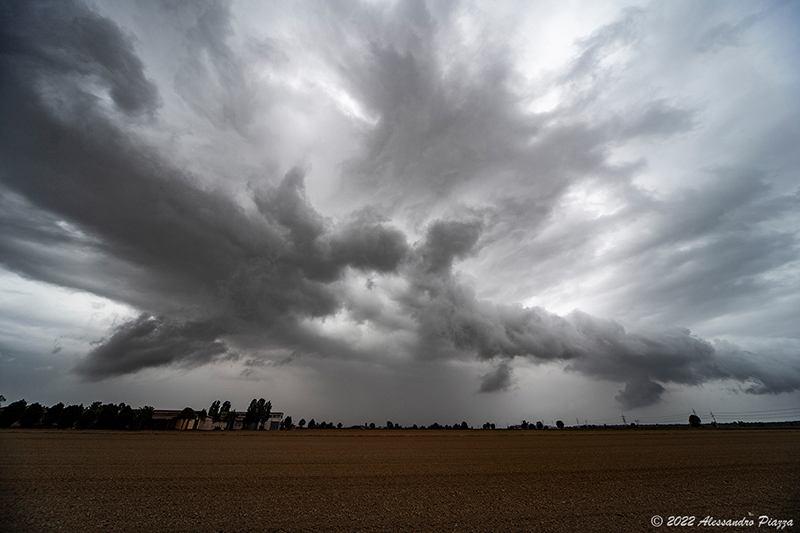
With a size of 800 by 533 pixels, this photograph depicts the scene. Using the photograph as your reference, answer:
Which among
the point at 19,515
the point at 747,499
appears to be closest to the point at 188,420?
the point at 19,515

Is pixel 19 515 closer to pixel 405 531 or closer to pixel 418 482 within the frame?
pixel 405 531

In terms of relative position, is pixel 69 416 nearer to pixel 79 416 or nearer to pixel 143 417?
pixel 79 416

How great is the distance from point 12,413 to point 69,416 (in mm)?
15590

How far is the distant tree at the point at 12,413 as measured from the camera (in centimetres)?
10956

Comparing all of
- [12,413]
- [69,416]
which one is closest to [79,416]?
[69,416]

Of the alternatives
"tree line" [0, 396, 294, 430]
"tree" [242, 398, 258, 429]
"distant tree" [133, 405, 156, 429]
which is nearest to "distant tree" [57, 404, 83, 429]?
"tree line" [0, 396, 294, 430]

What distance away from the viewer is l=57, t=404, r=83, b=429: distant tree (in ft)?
402

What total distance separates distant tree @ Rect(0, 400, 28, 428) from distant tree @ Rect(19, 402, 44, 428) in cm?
155

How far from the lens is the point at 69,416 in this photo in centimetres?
12281

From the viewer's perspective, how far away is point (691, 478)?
23.8 metres

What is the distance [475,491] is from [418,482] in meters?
4.91

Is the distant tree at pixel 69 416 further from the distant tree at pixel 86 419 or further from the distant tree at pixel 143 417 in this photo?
the distant tree at pixel 143 417

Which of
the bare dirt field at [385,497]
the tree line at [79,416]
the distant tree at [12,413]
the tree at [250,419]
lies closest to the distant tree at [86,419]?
the tree line at [79,416]

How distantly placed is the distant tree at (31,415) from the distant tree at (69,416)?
6.27 meters
